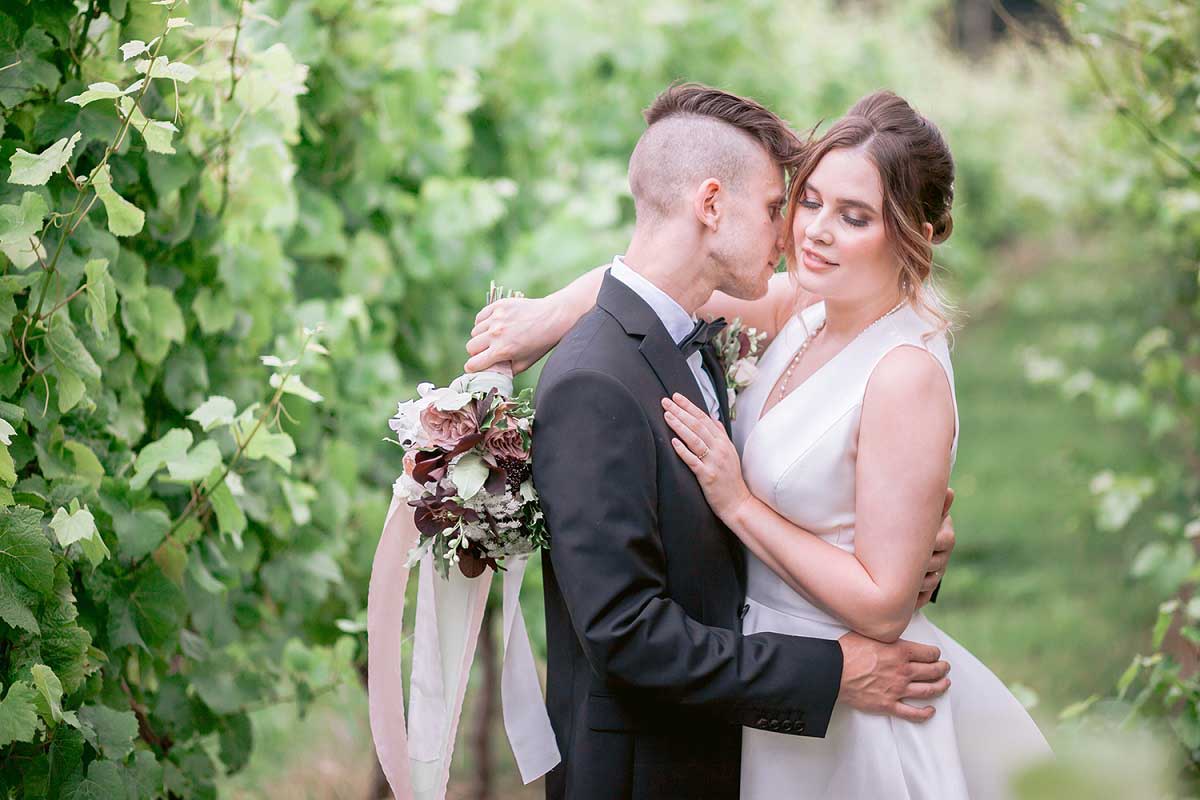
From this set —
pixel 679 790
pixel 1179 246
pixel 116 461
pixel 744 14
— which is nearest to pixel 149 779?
pixel 116 461

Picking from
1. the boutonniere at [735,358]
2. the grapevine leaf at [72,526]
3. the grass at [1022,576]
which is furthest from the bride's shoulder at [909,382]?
the grapevine leaf at [72,526]

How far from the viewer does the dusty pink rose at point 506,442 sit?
2.35 m

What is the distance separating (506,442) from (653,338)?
1.29 feet

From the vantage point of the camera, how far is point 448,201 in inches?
182

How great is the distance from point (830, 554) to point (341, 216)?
7.90 ft

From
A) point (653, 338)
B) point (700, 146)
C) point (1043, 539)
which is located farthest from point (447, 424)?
point (1043, 539)

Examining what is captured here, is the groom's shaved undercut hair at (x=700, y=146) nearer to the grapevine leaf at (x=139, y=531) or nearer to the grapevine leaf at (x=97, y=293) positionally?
the grapevine leaf at (x=97, y=293)

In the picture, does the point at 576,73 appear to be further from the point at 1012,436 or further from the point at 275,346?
the point at 1012,436

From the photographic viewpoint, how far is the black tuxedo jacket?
90.0 inches

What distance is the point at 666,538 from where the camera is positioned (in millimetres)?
2432

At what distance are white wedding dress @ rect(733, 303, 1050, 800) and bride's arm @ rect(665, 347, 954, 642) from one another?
7cm

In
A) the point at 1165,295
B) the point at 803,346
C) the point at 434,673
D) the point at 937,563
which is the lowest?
the point at 434,673

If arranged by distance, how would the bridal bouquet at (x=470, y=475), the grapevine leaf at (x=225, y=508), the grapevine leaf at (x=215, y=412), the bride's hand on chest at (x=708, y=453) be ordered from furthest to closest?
the grapevine leaf at (x=225, y=508) → the grapevine leaf at (x=215, y=412) → the bride's hand on chest at (x=708, y=453) → the bridal bouquet at (x=470, y=475)

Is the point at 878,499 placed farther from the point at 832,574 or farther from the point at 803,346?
the point at 803,346
